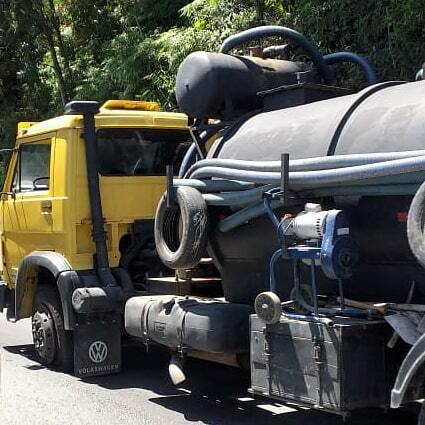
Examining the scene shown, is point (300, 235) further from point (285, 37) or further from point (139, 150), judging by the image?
point (139, 150)

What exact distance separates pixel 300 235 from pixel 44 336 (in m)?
3.46

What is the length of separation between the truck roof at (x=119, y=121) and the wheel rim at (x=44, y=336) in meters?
1.77

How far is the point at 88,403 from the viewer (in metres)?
6.24

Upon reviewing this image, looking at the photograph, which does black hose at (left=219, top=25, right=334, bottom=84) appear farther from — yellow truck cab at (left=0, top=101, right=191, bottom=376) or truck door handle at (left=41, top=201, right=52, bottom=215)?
truck door handle at (left=41, top=201, right=52, bottom=215)

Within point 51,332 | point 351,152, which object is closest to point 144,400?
point 51,332

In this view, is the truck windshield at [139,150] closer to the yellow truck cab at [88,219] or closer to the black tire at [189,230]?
the yellow truck cab at [88,219]

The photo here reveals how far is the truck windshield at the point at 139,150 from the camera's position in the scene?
7340 millimetres

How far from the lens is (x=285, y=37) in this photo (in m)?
6.41

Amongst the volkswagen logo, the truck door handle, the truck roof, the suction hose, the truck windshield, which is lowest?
the volkswagen logo

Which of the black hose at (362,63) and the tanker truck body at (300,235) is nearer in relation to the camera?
the tanker truck body at (300,235)

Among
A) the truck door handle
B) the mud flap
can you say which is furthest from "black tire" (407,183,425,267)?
the truck door handle

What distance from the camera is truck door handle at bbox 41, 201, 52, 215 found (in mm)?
7204

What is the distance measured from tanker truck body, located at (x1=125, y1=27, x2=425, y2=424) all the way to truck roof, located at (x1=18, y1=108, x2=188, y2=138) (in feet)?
4.15

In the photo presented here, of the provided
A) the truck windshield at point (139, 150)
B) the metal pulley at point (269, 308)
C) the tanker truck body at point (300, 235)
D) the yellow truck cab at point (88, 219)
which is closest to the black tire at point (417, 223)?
the tanker truck body at point (300, 235)
